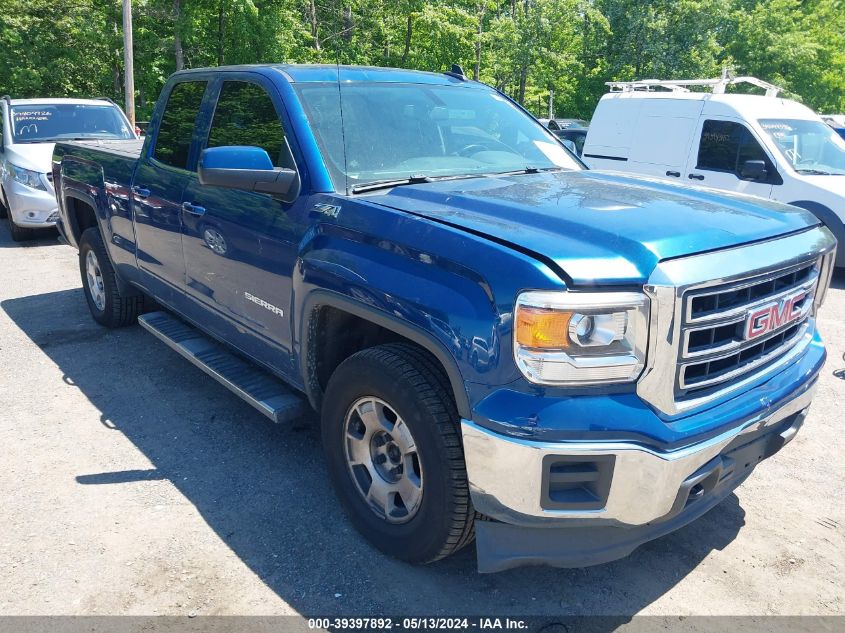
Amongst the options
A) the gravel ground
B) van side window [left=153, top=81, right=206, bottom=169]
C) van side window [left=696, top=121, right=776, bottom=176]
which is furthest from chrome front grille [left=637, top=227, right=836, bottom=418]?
van side window [left=696, top=121, right=776, bottom=176]

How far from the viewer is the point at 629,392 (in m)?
2.24

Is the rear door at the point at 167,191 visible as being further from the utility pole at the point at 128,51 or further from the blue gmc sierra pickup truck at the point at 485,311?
the utility pole at the point at 128,51

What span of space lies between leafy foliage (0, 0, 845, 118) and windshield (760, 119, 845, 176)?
415 inches

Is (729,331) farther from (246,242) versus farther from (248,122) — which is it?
(248,122)

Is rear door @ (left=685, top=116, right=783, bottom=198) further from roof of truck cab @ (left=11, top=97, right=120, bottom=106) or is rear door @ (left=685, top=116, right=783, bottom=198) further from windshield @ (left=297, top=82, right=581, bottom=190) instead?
roof of truck cab @ (left=11, top=97, right=120, bottom=106)

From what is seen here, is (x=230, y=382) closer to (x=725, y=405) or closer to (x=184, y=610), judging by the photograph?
(x=184, y=610)

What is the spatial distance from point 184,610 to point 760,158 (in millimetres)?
8198

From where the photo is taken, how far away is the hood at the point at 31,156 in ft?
30.2

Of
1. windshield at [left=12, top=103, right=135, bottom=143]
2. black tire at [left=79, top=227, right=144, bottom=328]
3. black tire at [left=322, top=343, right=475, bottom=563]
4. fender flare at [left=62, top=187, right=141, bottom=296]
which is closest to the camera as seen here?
black tire at [left=322, top=343, right=475, bottom=563]

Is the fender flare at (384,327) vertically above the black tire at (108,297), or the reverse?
the fender flare at (384,327)

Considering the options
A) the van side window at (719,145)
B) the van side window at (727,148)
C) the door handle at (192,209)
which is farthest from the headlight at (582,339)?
the van side window at (719,145)

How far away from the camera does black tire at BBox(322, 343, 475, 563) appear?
2471 mm

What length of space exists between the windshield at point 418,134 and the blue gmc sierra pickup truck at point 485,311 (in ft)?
0.05

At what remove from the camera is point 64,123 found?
10180mm
